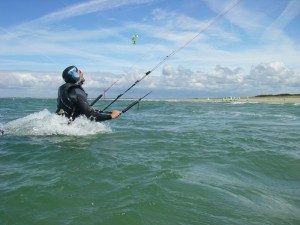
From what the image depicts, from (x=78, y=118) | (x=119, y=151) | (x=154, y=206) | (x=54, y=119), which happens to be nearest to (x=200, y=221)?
(x=154, y=206)

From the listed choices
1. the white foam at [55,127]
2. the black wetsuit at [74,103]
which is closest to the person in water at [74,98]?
the black wetsuit at [74,103]

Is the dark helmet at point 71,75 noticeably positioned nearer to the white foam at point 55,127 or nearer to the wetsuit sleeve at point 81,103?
the wetsuit sleeve at point 81,103

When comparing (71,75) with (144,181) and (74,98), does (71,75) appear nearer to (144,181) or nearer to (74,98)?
(74,98)

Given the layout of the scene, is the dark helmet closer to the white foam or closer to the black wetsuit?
the black wetsuit

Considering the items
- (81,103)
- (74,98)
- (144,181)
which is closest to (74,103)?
(74,98)

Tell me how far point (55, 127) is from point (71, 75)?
2335mm

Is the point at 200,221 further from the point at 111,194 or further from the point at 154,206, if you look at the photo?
the point at 111,194

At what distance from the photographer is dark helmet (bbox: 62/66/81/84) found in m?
10.5

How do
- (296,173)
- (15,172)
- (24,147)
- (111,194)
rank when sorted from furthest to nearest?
(24,147)
(296,173)
(15,172)
(111,194)

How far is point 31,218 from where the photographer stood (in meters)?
4.56

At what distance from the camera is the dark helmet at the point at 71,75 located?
34.5 feet

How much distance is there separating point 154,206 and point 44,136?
771 cm

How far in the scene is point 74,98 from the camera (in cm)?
1042

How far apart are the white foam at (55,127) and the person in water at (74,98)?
1.20 ft
